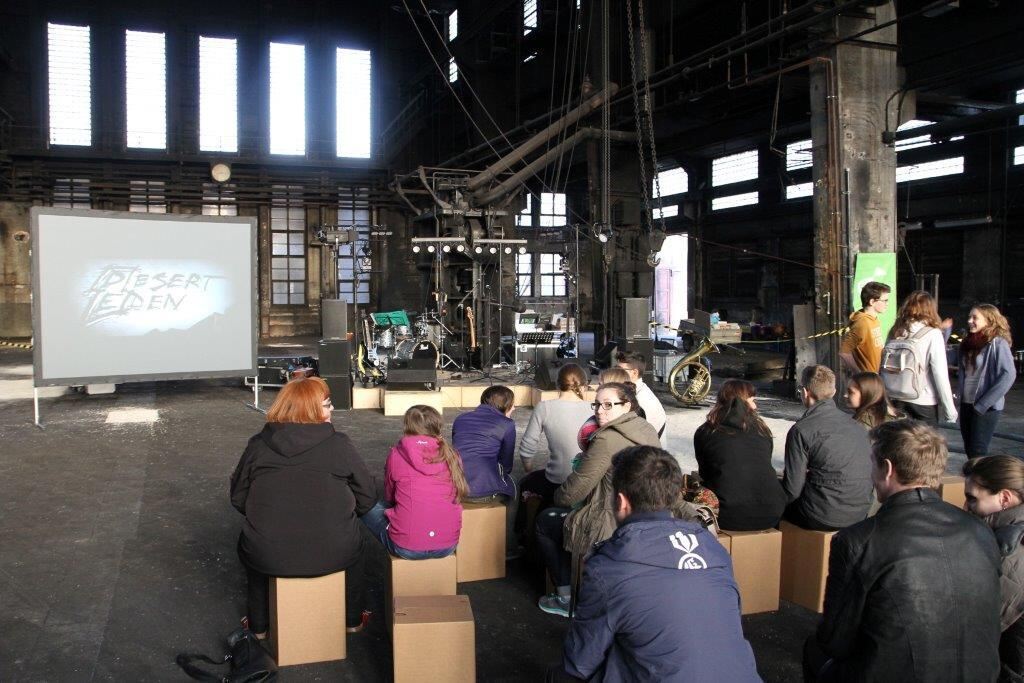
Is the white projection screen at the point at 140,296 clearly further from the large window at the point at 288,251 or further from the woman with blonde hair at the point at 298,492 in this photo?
the large window at the point at 288,251

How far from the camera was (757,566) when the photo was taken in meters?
3.99

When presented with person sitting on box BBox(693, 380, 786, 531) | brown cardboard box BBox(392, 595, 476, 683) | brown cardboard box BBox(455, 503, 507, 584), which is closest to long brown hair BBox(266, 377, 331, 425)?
brown cardboard box BBox(392, 595, 476, 683)

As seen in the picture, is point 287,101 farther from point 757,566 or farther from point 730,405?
point 757,566

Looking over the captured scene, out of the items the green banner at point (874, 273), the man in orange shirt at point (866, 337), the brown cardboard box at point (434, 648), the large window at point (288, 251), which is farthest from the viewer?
the large window at point (288, 251)

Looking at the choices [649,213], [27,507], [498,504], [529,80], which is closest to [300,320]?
[529,80]

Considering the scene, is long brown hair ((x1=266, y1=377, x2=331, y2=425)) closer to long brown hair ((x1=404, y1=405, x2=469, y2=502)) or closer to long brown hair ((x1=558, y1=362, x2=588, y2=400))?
long brown hair ((x1=404, y1=405, x2=469, y2=502))

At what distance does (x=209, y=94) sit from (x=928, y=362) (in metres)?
21.6

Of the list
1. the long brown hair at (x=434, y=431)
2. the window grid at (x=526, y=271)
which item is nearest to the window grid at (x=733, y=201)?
the window grid at (x=526, y=271)

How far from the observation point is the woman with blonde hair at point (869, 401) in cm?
432

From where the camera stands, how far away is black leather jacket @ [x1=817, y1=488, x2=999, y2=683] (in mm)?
2166

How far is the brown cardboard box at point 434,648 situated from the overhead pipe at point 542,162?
442 inches

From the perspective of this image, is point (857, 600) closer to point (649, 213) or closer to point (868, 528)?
point (868, 528)

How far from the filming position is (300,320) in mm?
23016

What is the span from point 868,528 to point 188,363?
30.3 feet
